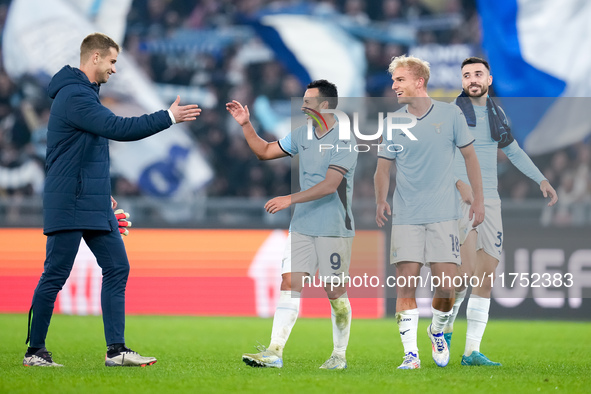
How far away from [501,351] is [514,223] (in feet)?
13.2

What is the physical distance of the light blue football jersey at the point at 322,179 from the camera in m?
6.36

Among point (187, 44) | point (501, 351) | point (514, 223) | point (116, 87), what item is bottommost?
point (501, 351)

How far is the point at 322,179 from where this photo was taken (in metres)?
6.44

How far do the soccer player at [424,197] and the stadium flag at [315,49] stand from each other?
32.7 ft

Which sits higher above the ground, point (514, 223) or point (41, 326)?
point (514, 223)

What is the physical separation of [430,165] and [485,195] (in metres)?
0.72

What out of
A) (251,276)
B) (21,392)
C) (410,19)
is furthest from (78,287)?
(410,19)

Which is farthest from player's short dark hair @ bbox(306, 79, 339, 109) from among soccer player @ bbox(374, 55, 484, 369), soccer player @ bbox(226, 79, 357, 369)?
soccer player @ bbox(374, 55, 484, 369)

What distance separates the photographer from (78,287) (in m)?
12.0

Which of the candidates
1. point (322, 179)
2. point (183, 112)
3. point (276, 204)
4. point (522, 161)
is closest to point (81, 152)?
point (183, 112)

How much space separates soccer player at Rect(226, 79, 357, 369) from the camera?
631 cm

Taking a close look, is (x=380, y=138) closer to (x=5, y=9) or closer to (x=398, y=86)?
(x=398, y=86)

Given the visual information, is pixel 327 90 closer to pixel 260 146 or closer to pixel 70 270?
pixel 260 146

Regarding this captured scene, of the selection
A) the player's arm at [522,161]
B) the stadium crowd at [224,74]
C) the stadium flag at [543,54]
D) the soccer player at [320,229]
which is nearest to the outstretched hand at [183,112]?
the soccer player at [320,229]
